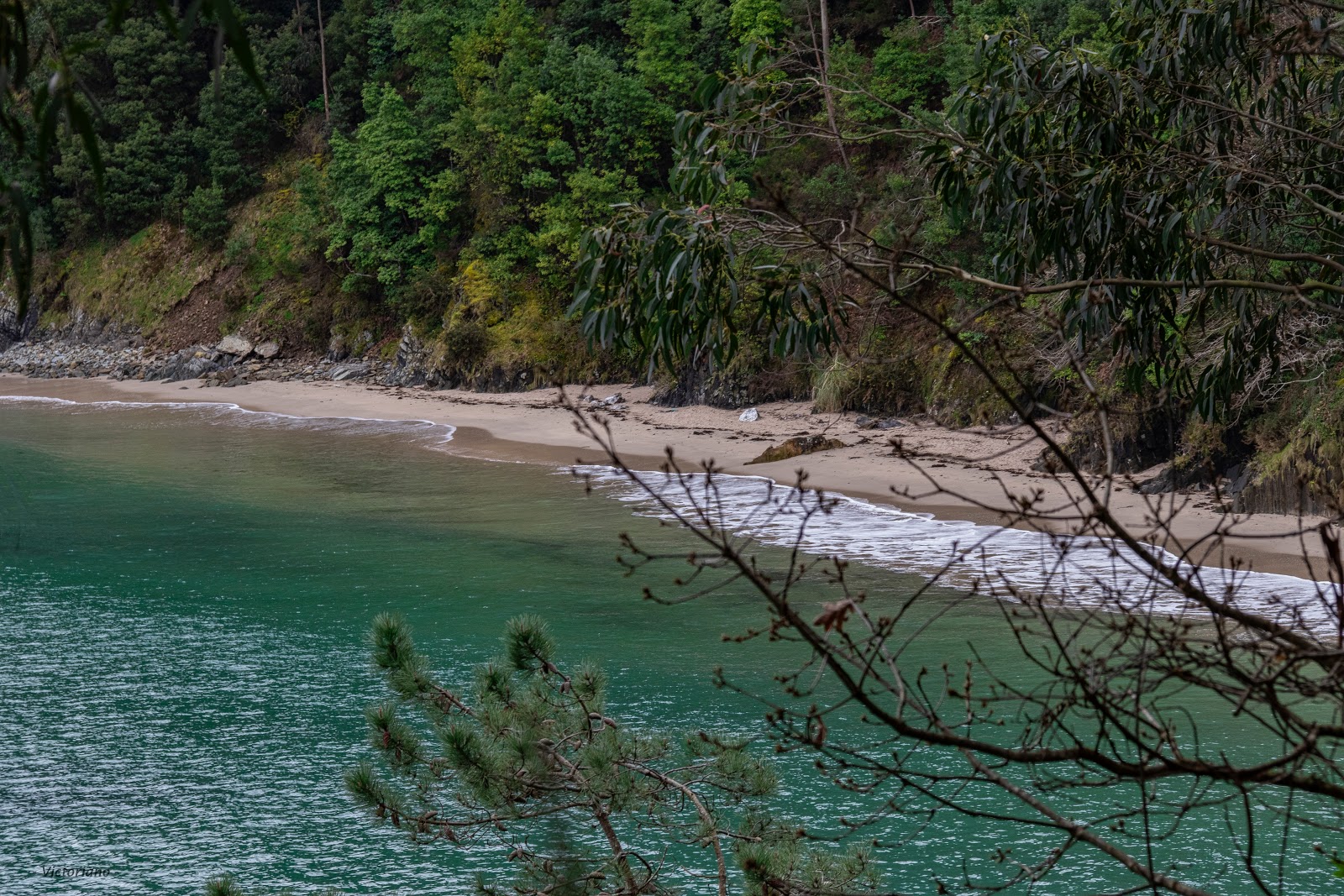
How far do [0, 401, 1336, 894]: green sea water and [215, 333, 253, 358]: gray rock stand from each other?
13299mm

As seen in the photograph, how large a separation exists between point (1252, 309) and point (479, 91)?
24762 millimetres

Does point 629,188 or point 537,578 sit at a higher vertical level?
point 629,188

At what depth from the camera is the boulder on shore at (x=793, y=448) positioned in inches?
751

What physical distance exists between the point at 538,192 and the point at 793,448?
41.8 ft

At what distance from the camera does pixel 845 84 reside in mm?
24656

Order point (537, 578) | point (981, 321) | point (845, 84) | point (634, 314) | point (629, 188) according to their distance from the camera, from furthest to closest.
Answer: point (629, 188) < point (845, 84) < point (981, 321) < point (537, 578) < point (634, 314)

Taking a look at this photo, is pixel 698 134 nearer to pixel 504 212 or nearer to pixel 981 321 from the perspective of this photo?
pixel 981 321

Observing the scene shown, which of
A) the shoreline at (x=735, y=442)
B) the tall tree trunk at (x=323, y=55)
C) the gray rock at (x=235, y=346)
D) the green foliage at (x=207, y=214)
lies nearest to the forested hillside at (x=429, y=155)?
the green foliage at (x=207, y=214)

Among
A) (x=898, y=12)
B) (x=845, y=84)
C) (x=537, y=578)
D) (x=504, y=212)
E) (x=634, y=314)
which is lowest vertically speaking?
(x=537, y=578)

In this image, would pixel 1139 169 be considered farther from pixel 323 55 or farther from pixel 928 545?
pixel 323 55

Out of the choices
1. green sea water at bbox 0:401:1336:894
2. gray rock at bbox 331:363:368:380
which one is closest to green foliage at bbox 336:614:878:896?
green sea water at bbox 0:401:1336:894

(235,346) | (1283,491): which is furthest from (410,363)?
(1283,491)

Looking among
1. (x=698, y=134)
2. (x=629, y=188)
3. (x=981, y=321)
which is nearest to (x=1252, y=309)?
(x=698, y=134)

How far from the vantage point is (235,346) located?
3528cm
